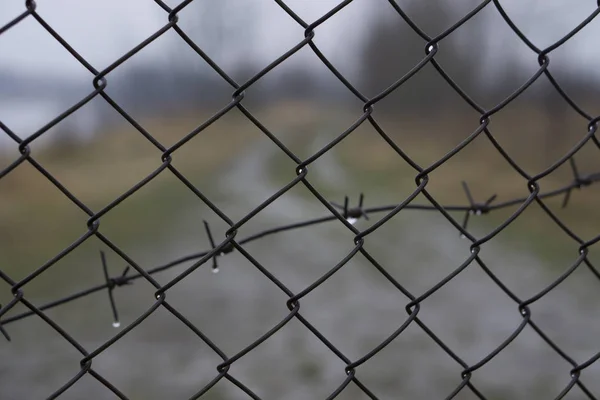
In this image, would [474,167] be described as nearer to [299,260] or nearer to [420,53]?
[420,53]

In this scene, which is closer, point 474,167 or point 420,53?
point 420,53

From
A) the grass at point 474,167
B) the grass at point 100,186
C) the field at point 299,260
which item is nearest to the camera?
the field at point 299,260

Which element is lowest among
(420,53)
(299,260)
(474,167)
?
(299,260)

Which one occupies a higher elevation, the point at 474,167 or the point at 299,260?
the point at 474,167

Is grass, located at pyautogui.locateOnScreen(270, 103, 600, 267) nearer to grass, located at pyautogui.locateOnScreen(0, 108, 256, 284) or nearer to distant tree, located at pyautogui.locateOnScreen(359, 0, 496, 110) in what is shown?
distant tree, located at pyautogui.locateOnScreen(359, 0, 496, 110)

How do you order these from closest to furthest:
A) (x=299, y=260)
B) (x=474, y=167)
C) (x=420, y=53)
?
(x=299, y=260)
(x=420, y=53)
(x=474, y=167)

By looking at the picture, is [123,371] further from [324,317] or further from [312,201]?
[312,201]

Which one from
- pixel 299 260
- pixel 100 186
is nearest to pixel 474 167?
pixel 299 260

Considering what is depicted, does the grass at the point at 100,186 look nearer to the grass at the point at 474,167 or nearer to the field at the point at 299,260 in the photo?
the field at the point at 299,260

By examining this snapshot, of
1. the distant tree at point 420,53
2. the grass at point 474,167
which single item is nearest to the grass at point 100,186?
the grass at point 474,167

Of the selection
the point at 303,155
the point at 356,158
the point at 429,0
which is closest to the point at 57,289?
the point at 303,155

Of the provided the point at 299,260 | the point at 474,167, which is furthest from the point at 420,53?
the point at 299,260

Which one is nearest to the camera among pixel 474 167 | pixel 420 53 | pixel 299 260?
pixel 299 260

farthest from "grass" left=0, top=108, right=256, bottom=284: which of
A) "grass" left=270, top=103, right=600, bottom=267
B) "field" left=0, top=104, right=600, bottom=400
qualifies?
"grass" left=270, top=103, right=600, bottom=267
